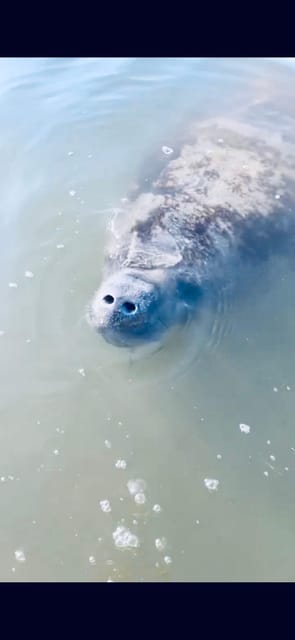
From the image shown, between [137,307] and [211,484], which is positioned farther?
[137,307]

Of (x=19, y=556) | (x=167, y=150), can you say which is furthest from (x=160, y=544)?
(x=167, y=150)

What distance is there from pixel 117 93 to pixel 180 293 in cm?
698

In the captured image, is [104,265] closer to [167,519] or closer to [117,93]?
[167,519]

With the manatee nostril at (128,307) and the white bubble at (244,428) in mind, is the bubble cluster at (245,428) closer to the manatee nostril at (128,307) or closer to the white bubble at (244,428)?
the white bubble at (244,428)

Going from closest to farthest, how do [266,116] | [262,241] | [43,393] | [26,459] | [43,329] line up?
[26,459], [43,393], [43,329], [262,241], [266,116]

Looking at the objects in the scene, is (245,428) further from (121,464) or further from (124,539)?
(124,539)

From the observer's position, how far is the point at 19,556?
512cm

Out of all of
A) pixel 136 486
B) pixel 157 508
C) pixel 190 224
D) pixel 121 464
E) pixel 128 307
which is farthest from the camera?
pixel 190 224

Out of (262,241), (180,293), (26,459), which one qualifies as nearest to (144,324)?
(180,293)

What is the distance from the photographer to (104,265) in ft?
23.2

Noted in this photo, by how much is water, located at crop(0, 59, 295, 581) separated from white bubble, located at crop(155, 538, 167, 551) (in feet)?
0.07

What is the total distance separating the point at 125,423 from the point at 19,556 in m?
1.61

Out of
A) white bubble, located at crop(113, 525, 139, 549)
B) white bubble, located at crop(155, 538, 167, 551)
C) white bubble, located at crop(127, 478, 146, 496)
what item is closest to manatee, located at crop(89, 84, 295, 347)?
white bubble, located at crop(127, 478, 146, 496)

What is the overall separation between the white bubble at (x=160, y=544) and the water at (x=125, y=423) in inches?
0.8
